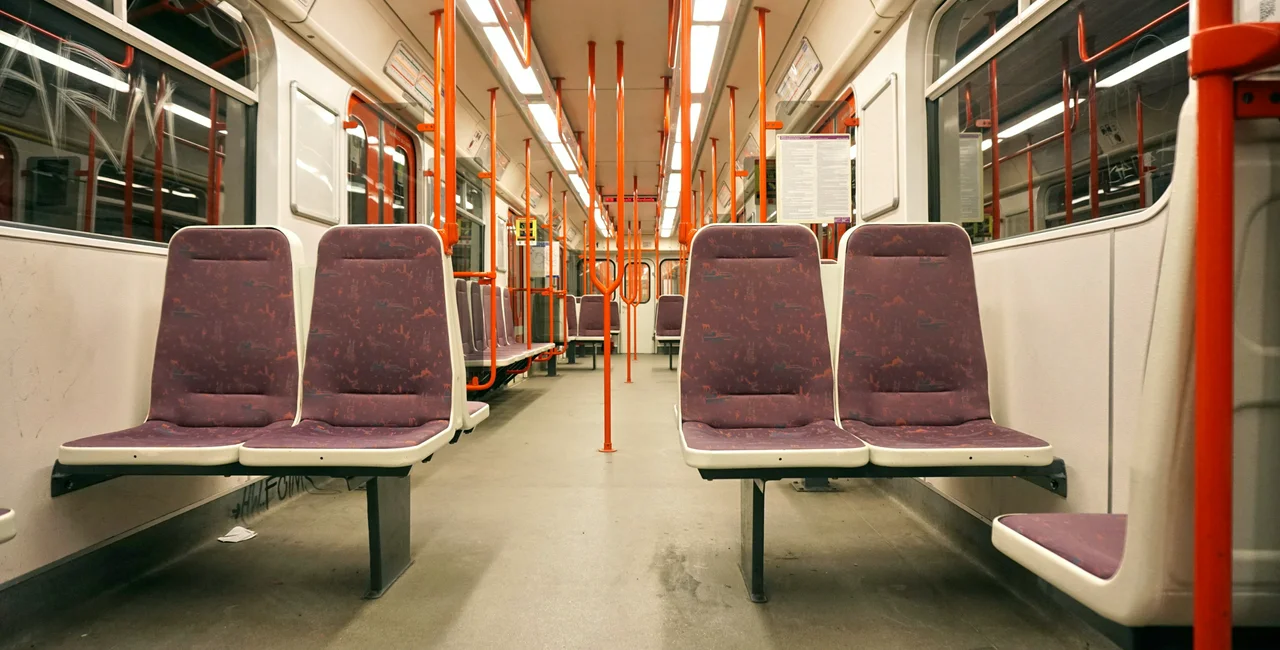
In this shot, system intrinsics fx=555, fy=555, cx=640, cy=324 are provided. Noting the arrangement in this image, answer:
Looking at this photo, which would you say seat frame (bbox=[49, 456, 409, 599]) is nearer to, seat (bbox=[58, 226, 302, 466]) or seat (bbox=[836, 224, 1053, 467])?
seat (bbox=[58, 226, 302, 466])

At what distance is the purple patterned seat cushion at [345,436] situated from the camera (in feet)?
4.70

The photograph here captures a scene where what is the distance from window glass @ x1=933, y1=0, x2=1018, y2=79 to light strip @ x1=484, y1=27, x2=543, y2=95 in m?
2.48

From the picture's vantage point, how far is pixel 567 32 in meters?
4.00

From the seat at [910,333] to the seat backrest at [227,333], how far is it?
6.07 feet

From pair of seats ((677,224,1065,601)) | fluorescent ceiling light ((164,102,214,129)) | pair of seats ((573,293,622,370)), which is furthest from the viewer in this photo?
pair of seats ((573,293,622,370))

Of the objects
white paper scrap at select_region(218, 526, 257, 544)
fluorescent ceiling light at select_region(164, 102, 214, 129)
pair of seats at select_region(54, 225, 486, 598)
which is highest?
fluorescent ceiling light at select_region(164, 102, 214, 129)

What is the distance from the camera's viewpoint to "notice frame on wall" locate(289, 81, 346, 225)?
261 centimetres

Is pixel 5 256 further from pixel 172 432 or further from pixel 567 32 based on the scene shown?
pixel 567 32

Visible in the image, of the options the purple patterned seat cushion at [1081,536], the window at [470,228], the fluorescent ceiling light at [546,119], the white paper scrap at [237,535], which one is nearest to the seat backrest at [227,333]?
the white paper scrap at [237,535]

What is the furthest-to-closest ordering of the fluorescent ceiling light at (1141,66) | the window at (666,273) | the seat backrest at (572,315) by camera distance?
the window at (666,273) < the seat backrest at (572,315) < the fluorescent ceiling light at (1141,66)

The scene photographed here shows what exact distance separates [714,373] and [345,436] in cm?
111

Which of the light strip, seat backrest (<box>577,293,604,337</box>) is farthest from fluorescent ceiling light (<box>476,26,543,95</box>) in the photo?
seat backrest (<box>577,293,604,337</box>)

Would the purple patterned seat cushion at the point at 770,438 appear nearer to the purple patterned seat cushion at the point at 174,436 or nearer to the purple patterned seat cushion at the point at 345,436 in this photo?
the purple patterned seat cushion at the point at 345,436

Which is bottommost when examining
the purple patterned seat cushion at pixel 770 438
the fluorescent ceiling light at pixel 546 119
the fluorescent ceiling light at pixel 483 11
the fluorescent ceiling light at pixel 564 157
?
the purple patterned seat cushion at pixel 770 438
